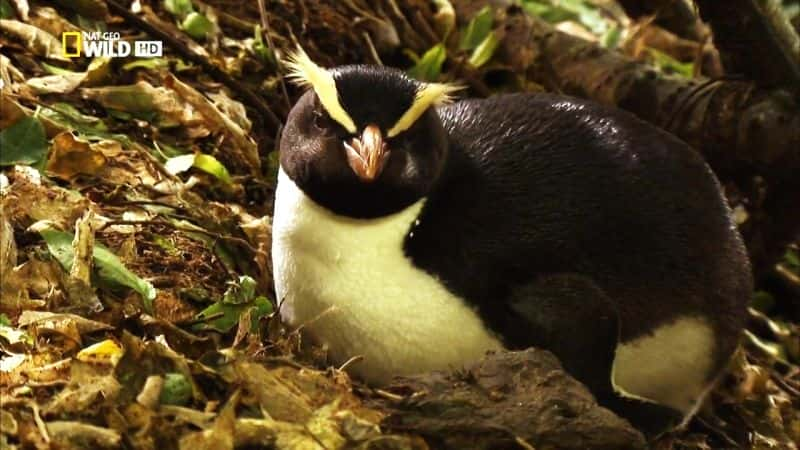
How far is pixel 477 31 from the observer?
173 inches

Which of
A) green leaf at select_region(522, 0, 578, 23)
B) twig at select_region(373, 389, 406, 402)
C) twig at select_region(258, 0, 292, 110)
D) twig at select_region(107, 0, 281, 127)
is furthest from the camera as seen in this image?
green leaf at select_region(522, 0, 578, 23)

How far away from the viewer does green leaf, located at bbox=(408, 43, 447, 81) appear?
4.17m

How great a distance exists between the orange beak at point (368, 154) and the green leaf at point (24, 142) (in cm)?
88

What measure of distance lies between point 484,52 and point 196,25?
3.43 feet

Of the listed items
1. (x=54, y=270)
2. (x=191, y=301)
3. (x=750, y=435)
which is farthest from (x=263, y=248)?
(x=750, y=435)

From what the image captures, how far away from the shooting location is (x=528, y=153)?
295cm

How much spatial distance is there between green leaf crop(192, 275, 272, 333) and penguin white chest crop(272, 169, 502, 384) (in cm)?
9

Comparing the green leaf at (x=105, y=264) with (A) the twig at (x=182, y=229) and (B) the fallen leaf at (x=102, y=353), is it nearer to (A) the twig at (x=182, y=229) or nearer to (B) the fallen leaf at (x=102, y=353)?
(A) the twig at (x=182, y=229)

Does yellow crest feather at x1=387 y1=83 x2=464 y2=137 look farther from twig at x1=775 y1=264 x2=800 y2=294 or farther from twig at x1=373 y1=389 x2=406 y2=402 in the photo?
twig at x1=775 y1=264 x2=800 y2=294

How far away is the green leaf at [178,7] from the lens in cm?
391

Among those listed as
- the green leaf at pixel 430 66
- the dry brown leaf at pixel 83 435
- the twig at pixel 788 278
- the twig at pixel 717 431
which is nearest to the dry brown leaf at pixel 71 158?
the dry brown leaf at pixel 83 435

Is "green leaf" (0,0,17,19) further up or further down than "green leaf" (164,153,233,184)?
further up

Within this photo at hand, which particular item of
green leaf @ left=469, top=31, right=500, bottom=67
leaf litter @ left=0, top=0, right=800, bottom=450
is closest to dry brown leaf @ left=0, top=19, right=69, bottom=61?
leaf litter @ left=0, top=0, right=800, bottom=450

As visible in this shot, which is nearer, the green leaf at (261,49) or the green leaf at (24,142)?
the green leaf at (24,142)
